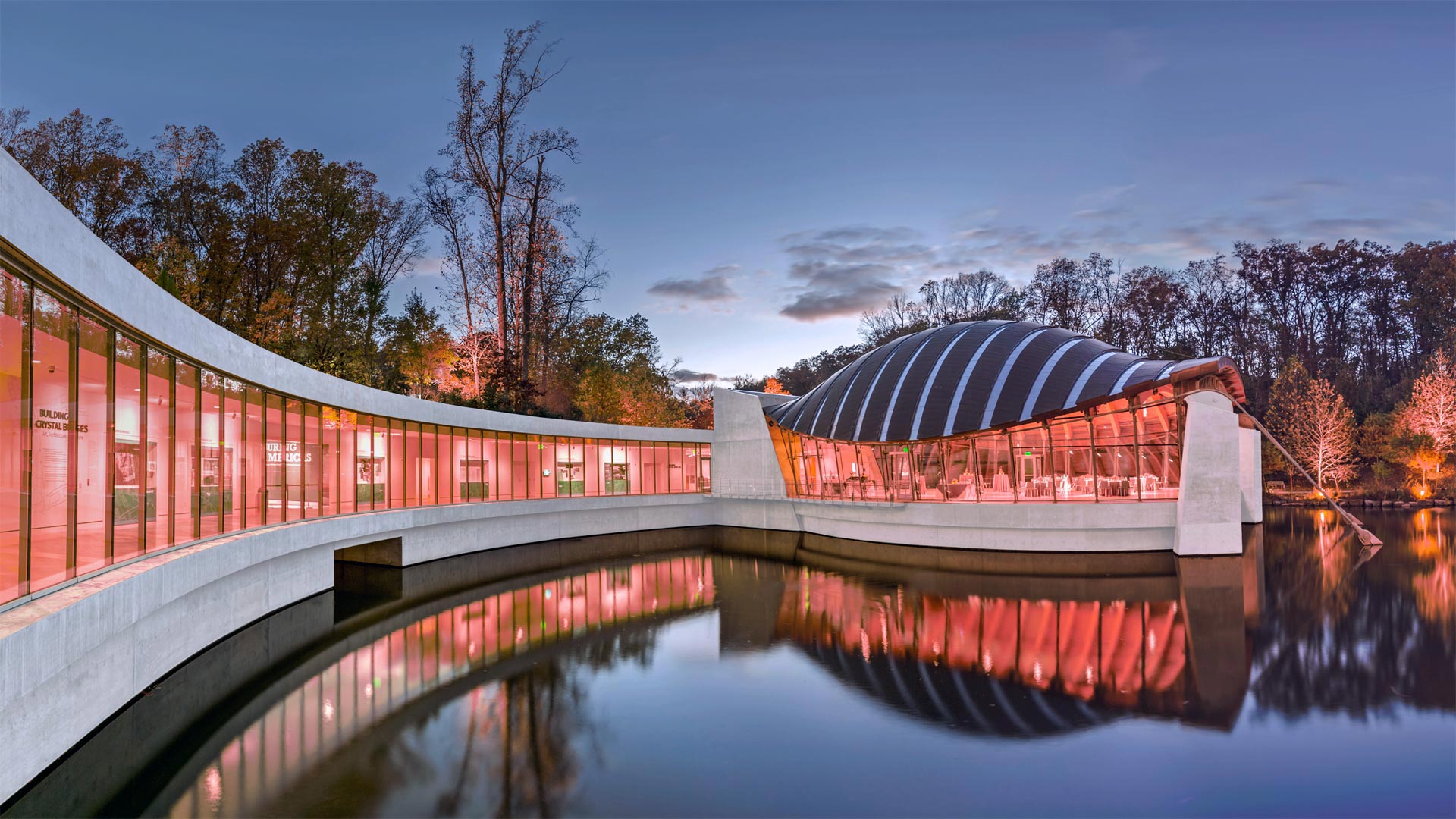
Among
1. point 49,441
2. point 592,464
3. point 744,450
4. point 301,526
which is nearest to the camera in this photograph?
point 49,441

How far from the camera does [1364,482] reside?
4650 cm

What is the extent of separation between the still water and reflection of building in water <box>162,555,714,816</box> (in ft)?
0.21

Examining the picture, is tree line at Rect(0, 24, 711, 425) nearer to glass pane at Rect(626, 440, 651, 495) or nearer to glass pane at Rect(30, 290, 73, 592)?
glass pane at Rect(626, 440, 651, 495)

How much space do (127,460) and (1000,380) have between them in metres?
25.4

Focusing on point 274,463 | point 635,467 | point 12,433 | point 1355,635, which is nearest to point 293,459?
point 274,463

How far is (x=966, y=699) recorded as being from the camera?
1124 cm

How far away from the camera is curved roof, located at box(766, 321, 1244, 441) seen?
25.9m

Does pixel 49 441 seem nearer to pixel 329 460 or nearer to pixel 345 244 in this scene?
pixel 329 460

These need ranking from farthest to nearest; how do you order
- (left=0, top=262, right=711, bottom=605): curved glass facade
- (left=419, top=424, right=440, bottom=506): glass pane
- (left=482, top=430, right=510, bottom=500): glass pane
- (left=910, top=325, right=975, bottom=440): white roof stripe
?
(left=910, top=325, right=975, bottom=440): white roof stripe < (left=482, top=430, right=510, bottom=500): glass pane < (left=419, top=424, right=440, bottom=506): glass pane < (left=0, top=262, right=711, bottom=605): curved glass facade

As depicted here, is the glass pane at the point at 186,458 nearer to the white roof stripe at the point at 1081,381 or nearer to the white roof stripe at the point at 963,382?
the white roof stripe at the point at 963,382

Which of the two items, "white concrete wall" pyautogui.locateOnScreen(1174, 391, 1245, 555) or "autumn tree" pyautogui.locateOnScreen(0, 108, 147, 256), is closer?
"white concrete wall" pyautogui.locateOnScreen(1174, 391, 1245, 555)

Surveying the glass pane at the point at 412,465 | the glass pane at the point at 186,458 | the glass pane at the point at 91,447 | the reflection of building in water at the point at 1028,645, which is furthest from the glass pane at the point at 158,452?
the glass pane at the point at 412,465

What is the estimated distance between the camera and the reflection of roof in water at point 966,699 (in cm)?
1020

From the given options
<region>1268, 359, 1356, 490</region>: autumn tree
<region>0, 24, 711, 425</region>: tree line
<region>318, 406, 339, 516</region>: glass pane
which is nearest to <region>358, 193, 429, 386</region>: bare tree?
<region>0, 24, 711, 425</region>: tree line
